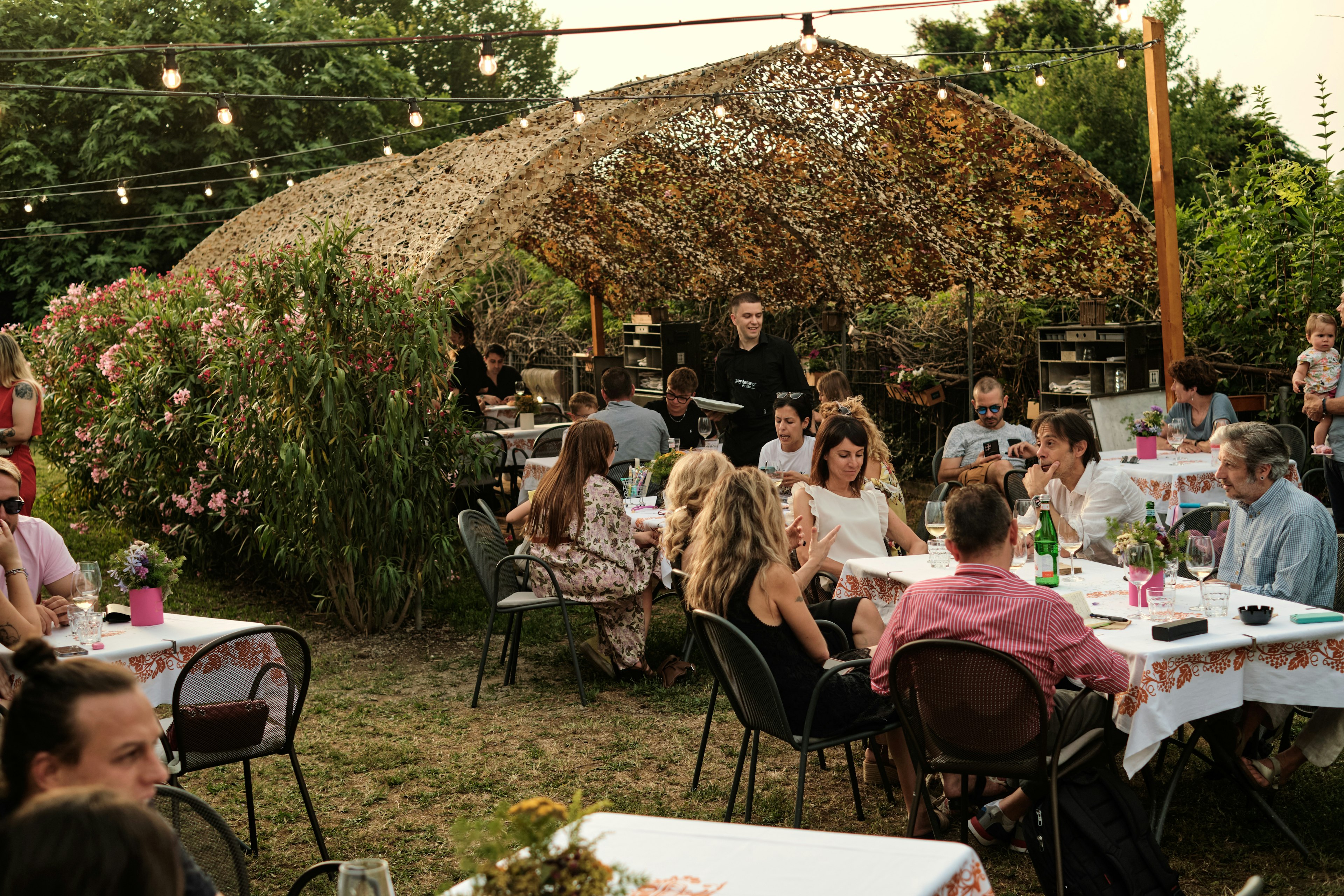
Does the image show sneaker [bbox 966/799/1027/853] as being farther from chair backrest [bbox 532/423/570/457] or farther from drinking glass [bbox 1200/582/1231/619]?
chair backrest [bbox 532/423/570/457]

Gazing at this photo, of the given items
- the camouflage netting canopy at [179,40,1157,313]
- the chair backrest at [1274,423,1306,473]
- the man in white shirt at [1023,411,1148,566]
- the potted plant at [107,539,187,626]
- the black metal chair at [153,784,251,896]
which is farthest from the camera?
the camouflage netting canopy at [179,40,1157,313]

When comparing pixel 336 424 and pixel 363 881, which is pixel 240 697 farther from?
pixel 336 424

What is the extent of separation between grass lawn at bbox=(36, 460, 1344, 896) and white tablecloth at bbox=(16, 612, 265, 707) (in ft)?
2.58

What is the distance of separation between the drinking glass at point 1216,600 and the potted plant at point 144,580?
3610mm

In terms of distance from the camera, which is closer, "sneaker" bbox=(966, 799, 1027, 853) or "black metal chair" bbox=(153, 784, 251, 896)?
"black metal chair" bbox=(153, 784, 251, 896)

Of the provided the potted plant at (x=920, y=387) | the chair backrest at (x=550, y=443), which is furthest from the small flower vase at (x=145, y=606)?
the potted plant at (x=920, y=387)

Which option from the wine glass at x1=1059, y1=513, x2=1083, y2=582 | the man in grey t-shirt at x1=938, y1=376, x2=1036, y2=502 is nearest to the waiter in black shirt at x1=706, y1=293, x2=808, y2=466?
the man in grey t-shirt at x1=938, y1=376, x2=1036, y2=502

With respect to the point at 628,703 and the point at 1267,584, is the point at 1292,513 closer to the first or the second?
the point at 1267,584

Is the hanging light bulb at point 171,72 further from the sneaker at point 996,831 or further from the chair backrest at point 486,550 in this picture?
the sneaker at point 996,831

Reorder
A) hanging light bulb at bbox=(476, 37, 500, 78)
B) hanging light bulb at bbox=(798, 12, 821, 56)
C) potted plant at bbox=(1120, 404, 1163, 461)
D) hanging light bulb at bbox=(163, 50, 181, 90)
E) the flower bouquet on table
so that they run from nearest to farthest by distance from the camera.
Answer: the flower bouquet on table → hanging light bulb at bbox=(163, 50, 181, 90) → hanging light bulb at bbox=(476, 37, 500, 78) → hanging light bulb at bbox=(798, 12, 821, 56) → potted plant at bbox=(1120, 404, 1163, 461)

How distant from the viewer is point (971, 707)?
3.34 m

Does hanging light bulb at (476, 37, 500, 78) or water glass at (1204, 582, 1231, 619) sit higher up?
hanging light bulb at (476, 37, 500, 78)

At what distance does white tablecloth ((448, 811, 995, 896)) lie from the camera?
207cm

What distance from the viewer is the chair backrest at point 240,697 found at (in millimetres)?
3834
